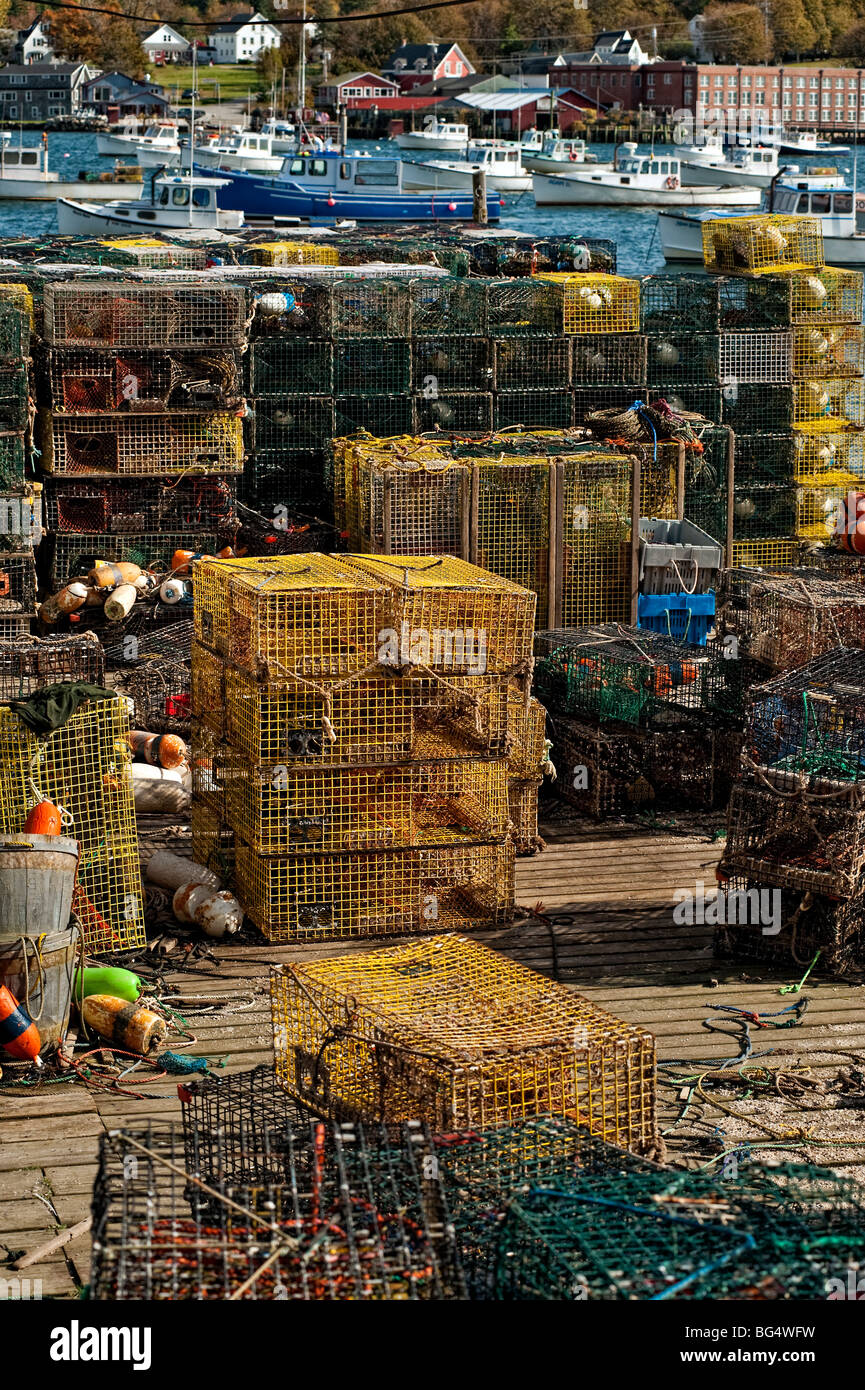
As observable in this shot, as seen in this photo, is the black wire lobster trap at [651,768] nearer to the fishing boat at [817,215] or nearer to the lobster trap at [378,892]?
the lobster trap at [378,892]

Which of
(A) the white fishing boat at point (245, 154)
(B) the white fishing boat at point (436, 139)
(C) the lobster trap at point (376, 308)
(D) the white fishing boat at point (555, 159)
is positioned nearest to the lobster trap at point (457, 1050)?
(C) the lobster trap at point (376, 308)

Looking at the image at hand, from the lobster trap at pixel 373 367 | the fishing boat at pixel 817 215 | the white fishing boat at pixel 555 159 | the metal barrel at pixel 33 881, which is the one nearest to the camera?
the metal barrel at pixel 33 881

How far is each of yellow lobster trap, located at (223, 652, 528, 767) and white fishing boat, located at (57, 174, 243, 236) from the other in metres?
44.4

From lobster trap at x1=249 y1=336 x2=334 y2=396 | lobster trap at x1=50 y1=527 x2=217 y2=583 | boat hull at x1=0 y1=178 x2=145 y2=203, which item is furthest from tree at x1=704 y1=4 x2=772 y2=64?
lobster trap at x1=50 y1=527 x2=217 y2=583

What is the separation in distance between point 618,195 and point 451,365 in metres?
69.6

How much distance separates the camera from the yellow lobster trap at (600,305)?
42.5 ft

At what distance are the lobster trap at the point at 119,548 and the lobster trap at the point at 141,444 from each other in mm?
427

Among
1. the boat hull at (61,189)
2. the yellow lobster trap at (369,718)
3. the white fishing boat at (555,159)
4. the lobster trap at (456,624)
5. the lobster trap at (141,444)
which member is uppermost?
the white fishing boat at (555,159)

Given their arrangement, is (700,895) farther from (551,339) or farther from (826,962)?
(551,339)

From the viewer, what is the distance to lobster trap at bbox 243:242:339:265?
54.8 feet

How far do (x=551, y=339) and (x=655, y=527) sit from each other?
145 centimetres

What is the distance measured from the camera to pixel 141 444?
11375mm

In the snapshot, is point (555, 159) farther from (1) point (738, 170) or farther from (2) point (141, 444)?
(2) point (141, 444)
